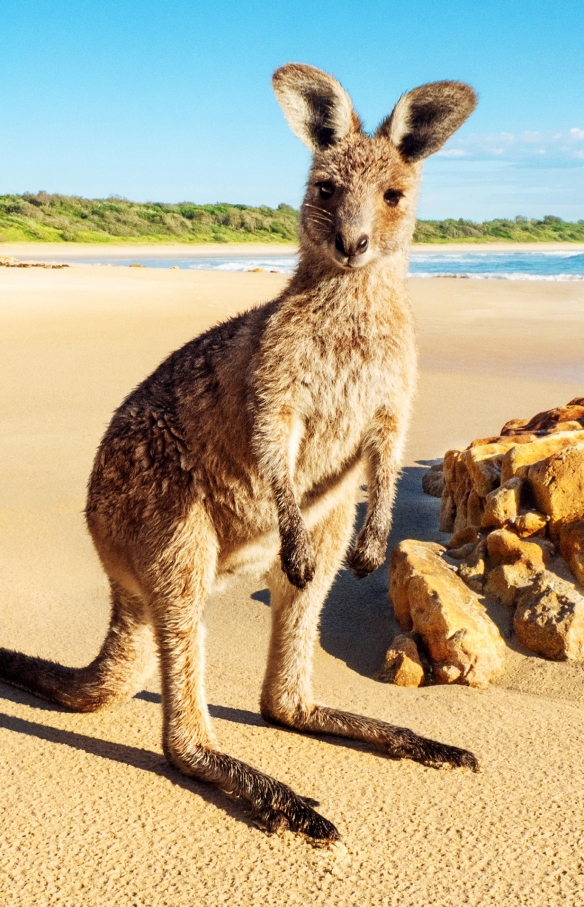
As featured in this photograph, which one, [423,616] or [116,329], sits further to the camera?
[116,329]

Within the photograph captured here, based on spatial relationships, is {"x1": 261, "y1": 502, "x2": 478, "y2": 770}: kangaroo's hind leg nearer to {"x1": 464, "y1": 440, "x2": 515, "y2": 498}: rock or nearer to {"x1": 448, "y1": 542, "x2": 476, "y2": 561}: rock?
{"x1": 448, "y1": 542, "x2": 476, "y2": 561}: rock

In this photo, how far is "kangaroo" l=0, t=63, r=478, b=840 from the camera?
2740 millimetres

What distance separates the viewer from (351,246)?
2732 millimetres

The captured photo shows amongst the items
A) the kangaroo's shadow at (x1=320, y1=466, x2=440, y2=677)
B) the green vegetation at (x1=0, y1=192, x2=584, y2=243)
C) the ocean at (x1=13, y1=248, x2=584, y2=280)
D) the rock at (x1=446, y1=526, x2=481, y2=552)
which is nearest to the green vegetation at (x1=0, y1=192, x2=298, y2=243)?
the green vegetation at (x1=0, y1=192, x2=584, y2=243)

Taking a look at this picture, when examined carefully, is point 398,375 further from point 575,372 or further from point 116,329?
point 116,329

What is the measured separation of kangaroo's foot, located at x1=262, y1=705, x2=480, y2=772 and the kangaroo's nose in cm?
150

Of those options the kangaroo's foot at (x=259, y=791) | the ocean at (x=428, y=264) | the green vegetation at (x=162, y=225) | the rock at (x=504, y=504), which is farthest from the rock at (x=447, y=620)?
the green vegetation at (x=162, y=225)

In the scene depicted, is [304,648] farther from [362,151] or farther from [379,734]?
[362,151]

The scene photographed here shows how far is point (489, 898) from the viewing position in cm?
220

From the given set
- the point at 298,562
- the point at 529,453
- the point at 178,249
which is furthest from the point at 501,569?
the point at 178,249

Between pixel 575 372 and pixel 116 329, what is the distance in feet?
17.9

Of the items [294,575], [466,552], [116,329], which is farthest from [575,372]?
[294,575]

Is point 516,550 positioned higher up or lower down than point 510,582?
higher up

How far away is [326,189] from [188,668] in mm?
1533
